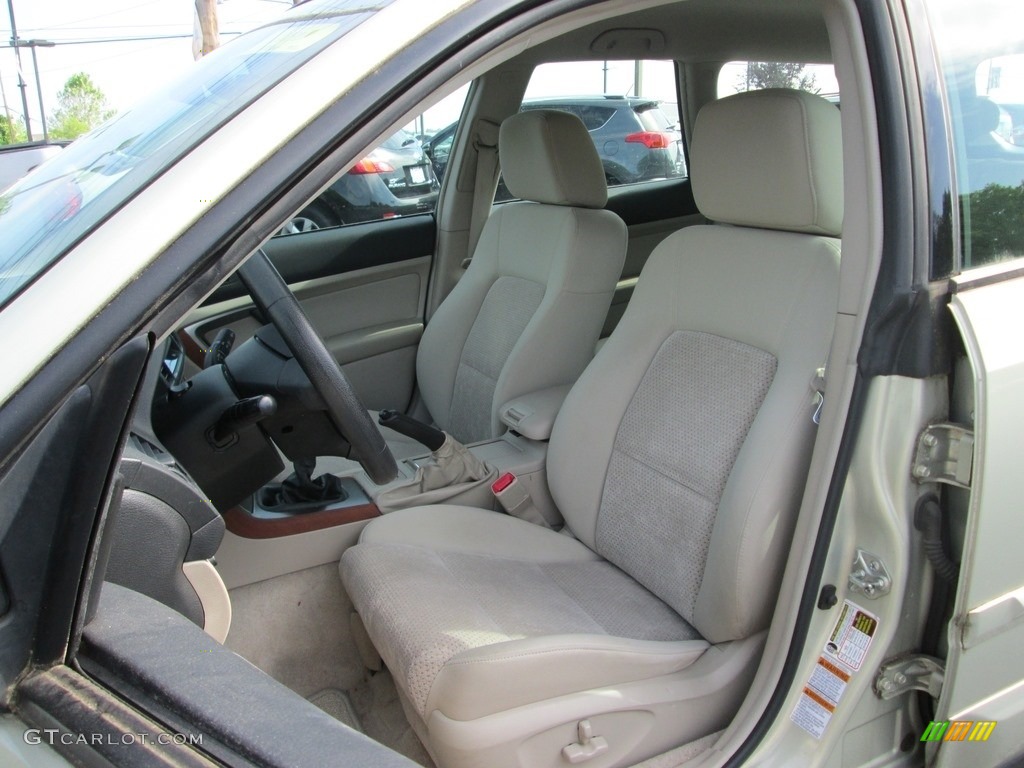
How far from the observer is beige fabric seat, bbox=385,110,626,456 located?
2436mm

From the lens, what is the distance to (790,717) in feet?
4.43

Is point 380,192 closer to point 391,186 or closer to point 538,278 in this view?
point 391,186

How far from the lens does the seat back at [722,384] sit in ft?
4.87

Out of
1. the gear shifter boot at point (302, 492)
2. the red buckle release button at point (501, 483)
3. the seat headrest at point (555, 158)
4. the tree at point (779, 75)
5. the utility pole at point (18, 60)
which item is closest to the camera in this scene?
the gear shifter boot at point (302, 492)

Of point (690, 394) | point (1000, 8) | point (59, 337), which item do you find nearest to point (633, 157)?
point (690, 394)

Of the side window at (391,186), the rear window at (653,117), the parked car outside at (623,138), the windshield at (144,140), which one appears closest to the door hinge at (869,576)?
the windshield at (144,140)

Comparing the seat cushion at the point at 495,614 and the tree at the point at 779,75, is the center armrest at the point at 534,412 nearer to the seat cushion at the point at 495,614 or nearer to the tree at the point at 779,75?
the seat cushion at the point at 495,614

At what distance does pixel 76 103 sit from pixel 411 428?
52.3 feet

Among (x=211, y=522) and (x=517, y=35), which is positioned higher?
(x=517, y=35)

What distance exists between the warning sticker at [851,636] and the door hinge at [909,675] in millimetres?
50

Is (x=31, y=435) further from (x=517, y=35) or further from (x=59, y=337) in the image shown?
(x=517, y=35)

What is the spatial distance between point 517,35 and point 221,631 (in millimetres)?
921

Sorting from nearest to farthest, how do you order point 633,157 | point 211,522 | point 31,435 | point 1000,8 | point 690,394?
point 31,435 < point 211,522 < point 1000,8 < point 690,394 < point 633,157

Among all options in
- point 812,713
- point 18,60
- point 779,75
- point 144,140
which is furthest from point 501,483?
point 18,60
